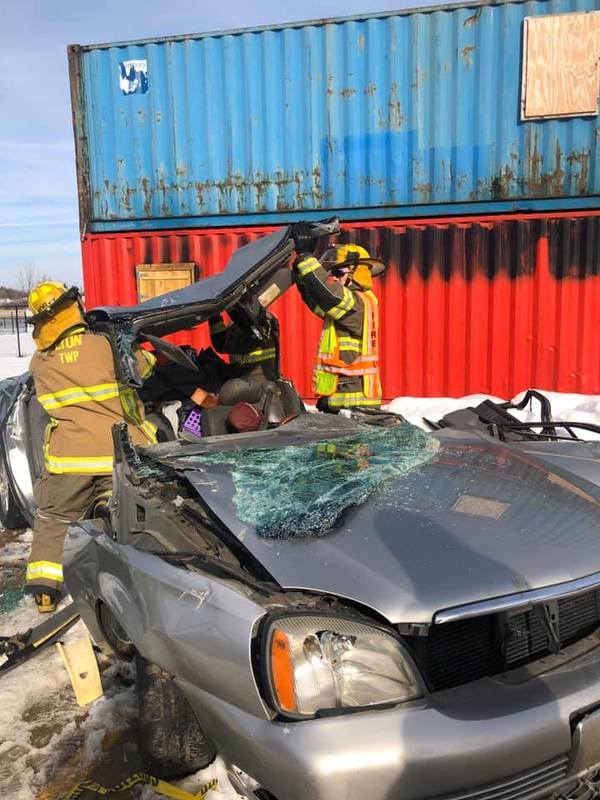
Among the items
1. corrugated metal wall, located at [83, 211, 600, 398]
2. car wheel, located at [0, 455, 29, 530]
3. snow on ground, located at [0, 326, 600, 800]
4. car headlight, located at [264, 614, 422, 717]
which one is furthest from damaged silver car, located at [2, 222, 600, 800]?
corrugated metal wall, located at [83, 211, 600, 398]

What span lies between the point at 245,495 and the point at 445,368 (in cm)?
500

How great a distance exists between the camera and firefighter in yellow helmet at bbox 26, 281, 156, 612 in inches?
128

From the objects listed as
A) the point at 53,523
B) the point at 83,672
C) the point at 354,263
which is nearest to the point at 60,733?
the point at 83,672

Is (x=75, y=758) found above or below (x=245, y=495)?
below

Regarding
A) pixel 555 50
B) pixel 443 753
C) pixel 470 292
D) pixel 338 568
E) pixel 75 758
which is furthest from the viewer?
pixel 470 292

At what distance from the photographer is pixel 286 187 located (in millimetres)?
6660

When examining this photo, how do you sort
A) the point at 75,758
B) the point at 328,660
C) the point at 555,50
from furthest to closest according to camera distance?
the point at 555,50 < the point at 75,758 < the point at 328,660

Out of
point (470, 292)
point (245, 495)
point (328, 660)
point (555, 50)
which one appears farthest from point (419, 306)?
point (328, 660)

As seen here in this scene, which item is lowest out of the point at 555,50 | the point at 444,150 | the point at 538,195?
the point at 538,195

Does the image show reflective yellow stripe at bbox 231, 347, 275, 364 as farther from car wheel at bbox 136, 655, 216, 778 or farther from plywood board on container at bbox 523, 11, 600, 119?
plywood board on container at bbox 523, 11, 600, 119

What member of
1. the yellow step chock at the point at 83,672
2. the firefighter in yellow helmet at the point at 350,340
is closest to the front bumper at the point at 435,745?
the yellow step chock at the point at 83,672

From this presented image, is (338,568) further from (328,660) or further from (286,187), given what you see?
(286,187)

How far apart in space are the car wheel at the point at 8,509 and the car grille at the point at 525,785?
11.6ft

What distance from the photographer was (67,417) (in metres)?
3.31
